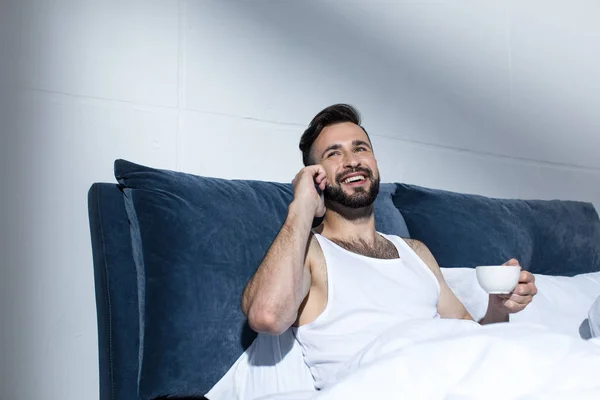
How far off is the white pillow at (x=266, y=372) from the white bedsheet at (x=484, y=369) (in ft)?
1.30

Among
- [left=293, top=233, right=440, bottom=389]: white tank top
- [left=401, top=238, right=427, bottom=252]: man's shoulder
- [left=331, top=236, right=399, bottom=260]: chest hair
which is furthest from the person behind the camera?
[left=401, top=238, right=427, bottom=252]: man's shoulder

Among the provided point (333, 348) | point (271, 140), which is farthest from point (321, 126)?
point (333, 348)

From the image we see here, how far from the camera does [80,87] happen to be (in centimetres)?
187

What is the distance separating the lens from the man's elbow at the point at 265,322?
59.6 inches

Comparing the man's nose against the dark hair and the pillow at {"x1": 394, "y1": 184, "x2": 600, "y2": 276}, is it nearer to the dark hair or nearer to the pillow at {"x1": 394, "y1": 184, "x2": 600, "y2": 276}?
the dark hair

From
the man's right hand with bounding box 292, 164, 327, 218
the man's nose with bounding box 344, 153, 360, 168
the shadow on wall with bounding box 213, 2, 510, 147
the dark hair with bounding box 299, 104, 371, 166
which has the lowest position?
the man's right hand with bounding box 292, 164, 327, 218

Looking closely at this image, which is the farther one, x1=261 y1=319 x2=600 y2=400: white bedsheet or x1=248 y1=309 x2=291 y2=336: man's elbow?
x1=248 y1=309 x2=291 y2=336: man's elbow

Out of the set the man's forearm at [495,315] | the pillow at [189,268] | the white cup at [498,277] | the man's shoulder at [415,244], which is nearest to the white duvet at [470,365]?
the white cup at [498,277]

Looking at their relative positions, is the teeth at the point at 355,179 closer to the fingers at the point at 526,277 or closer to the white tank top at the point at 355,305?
the white tank top at the point at 355,305

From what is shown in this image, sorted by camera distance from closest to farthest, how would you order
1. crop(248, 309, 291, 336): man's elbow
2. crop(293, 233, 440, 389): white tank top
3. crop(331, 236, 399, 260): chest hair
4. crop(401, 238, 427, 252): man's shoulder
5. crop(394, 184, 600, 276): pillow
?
crop(248, 309, 291, 336): man's elbow
crop(293, 233, 440, 389): white tank top
crop(331, 236, 399, 260): chest hair
crop(401, 238, 427, 252): man's shoulder
crop(394, 184, 600, 276): pillow

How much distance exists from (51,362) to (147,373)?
39 centimetres

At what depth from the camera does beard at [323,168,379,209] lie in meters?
1.96

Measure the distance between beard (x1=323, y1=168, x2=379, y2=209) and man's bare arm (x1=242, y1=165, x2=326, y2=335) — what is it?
0.30 meters

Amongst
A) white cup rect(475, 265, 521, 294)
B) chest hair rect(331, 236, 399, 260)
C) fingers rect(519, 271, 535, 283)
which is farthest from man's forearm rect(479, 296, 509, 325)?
white cup rect(475, 265, 521, 294)
